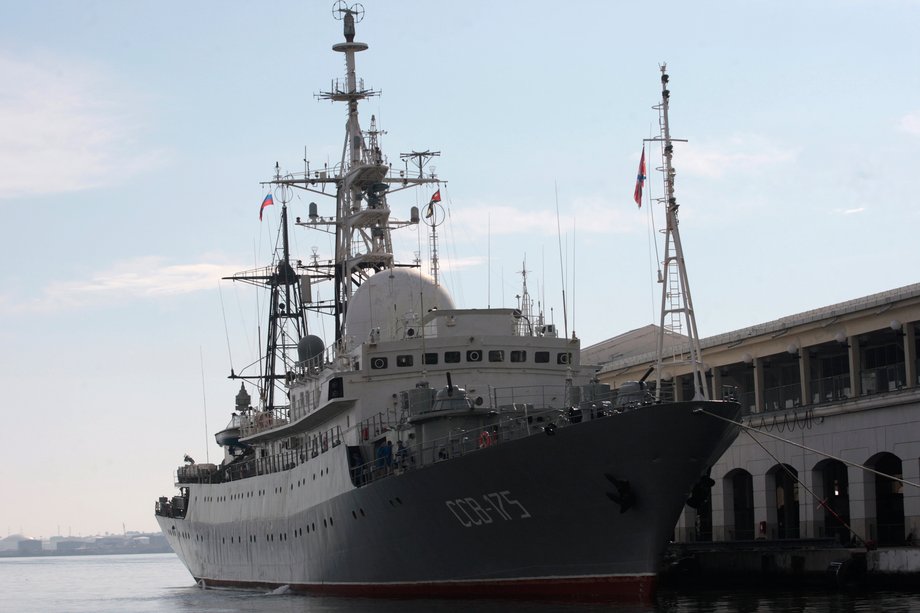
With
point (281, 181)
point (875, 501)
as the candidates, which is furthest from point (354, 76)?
point (875, 501)

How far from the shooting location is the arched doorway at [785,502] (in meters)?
43.9

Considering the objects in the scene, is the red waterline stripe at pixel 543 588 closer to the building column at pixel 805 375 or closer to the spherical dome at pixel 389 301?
the spherical dome at pixel 389 301

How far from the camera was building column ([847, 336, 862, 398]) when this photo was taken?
40.2 meters

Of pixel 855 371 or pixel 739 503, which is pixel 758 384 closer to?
pixel 739 503

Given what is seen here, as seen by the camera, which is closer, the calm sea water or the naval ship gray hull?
the naval ship gray hull

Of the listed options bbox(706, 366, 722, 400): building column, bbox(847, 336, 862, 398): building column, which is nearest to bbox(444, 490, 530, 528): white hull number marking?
bbox(847, 336, 862, 398): building column

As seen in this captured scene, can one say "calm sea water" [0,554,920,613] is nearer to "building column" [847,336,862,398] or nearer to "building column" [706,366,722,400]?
"building column" [847,336,862,398]

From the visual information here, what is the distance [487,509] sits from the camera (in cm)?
2945

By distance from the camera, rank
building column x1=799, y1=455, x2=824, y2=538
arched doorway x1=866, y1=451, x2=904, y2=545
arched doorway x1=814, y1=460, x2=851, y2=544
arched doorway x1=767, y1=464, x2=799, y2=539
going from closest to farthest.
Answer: arched doorway x1=866, y1=451, x2=904, y2=545 → building column x1=799, y1=455, x2=824, y2=538 → arched doorway x1=814, y1=460, x2=851, y2=544 → arched doorway x1=767, y1=464, x2=799, y2=539

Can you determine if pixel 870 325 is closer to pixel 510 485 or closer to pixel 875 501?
pixel 875 501

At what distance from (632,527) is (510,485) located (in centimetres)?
278

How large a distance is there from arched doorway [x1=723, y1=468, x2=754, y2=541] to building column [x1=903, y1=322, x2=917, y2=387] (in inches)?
356

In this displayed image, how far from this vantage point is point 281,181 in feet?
163

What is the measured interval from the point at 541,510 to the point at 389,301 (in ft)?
41.8
